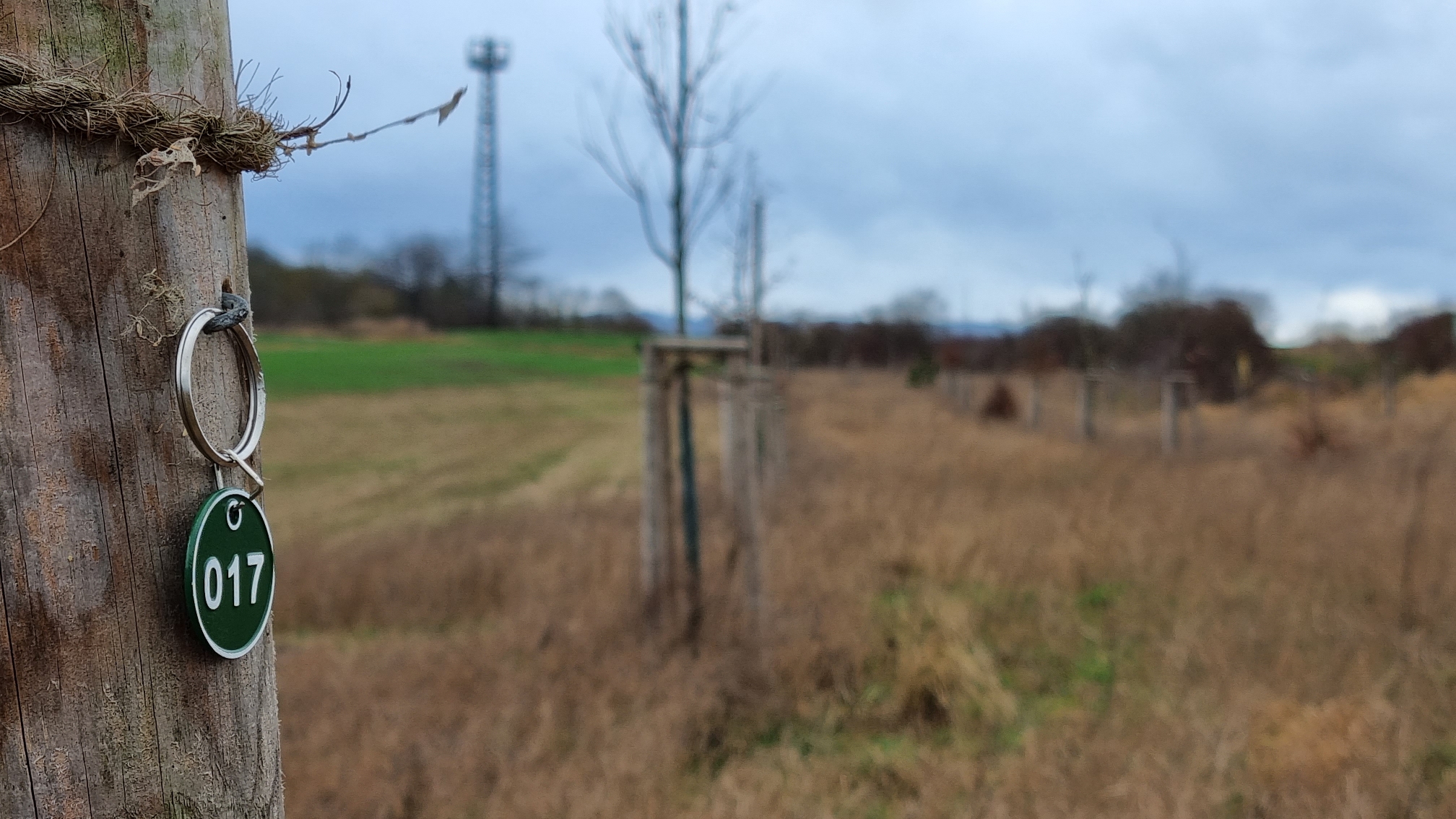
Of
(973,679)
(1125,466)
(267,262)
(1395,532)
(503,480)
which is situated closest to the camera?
(973,679)

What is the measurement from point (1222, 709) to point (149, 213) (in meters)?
4.60

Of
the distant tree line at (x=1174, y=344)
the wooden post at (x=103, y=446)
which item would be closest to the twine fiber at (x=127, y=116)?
the wooden post at (x=103, y=446)

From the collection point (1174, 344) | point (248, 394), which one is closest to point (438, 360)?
point (1174, 344)

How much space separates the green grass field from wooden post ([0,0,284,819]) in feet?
126

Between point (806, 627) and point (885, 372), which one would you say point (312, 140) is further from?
point (885, 372)

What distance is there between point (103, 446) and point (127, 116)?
34 cm

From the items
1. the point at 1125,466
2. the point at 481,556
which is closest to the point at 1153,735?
the point at 481,556

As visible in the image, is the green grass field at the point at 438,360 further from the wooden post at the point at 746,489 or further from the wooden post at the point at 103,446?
the wooden post at the point at 103,446

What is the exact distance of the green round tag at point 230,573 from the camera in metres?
1.06

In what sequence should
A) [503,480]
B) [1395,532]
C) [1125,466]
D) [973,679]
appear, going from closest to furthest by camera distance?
[973,679] → [1395,532] → [1125,466] → [503,480]

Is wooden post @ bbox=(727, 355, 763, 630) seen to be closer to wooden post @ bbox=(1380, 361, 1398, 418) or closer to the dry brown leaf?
the dry brown leaf

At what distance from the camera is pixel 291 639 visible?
6.95 metres

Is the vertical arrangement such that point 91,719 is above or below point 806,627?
above

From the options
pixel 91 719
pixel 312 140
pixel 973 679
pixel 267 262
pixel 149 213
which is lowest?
pixel 973 679
